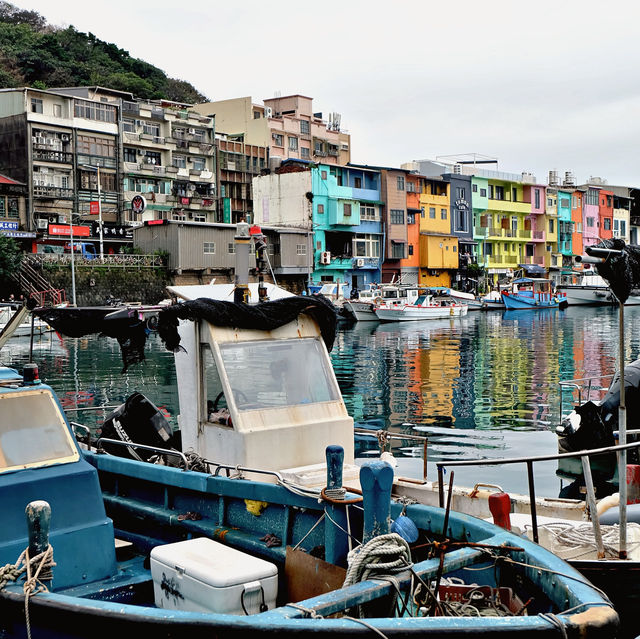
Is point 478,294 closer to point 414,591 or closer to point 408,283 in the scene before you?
point 408,283

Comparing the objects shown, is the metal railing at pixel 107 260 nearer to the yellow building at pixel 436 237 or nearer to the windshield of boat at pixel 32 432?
the yellow building at pixel 436 237

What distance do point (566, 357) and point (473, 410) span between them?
13.9 m

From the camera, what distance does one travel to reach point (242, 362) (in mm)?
8648

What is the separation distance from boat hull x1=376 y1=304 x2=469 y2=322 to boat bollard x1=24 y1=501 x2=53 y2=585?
53.4 meters

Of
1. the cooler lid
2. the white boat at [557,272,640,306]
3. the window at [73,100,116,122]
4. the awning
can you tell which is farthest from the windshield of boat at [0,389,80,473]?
the awning

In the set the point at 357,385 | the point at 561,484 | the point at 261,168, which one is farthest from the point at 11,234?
the point at 561,484

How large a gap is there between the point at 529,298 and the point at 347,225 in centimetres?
1932

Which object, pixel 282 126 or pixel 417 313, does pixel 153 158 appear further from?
pixel 417 313

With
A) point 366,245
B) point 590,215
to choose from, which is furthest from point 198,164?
point 590,215

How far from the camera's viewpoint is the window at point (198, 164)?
225ft

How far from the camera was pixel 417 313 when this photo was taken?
196ft

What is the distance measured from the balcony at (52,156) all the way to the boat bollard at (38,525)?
56580 mm

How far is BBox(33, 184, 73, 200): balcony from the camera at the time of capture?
5650 cm

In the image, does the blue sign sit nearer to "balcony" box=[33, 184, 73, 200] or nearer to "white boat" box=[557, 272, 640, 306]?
"balcony" box=[33, 184, 73, 200]
